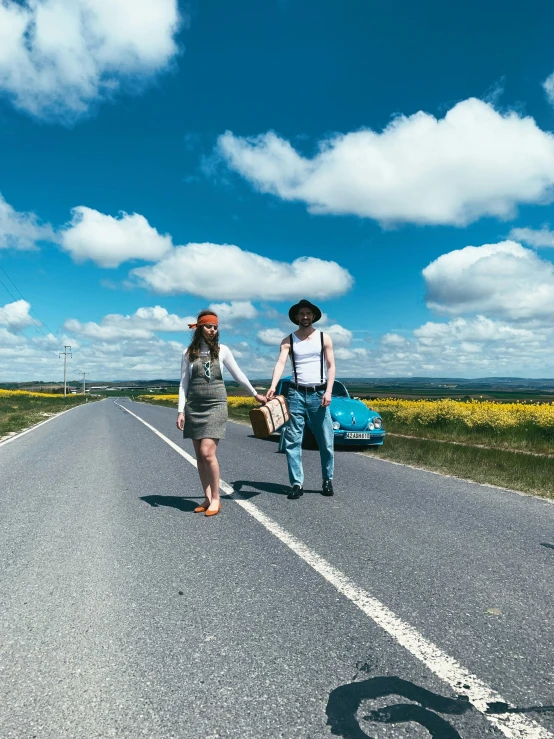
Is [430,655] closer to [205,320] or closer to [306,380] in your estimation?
[205,320]

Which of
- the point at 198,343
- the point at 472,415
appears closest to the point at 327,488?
the point at 198,343

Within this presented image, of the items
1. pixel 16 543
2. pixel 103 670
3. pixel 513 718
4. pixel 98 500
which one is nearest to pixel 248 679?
pixel 103 670

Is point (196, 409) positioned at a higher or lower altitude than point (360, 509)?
higher

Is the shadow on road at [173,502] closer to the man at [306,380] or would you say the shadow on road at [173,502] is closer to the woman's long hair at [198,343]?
the man at [306,380]

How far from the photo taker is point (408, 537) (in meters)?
4.72

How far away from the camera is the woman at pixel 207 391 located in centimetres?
554

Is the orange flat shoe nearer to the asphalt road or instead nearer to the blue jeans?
the asphalt road

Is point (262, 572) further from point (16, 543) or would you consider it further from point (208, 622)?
point (16, 543)

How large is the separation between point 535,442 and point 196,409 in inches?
423

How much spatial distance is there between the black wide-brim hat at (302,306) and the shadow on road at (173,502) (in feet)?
7.78

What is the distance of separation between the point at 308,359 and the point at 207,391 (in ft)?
4.42

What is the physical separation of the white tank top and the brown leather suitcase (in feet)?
1.24

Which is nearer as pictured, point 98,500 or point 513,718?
point 513,718

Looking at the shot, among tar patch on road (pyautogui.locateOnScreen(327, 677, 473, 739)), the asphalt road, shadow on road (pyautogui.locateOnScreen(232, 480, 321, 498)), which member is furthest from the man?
tar patch on road (pyautogui.locateOnScreen(327, 677, 473, 739))
